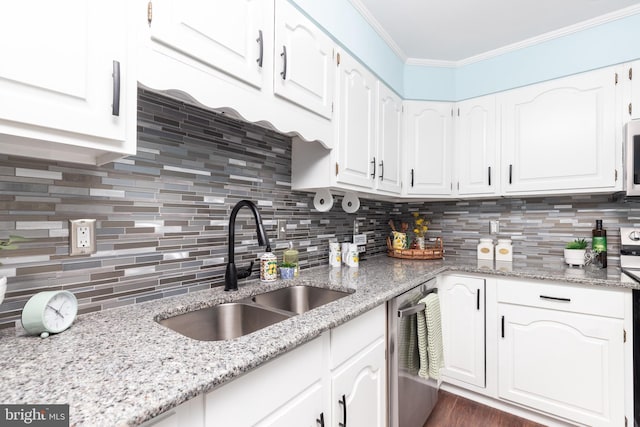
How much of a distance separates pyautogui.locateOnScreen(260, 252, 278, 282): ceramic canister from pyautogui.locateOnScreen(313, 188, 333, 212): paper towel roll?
0.54m

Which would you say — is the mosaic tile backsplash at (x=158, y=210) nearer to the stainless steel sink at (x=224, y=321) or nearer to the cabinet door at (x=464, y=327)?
the stainless steel sink at (x=224, y=321)

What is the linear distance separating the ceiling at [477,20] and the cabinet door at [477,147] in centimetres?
42

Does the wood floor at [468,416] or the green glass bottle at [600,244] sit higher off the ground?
the green glass bottle at [600,244]

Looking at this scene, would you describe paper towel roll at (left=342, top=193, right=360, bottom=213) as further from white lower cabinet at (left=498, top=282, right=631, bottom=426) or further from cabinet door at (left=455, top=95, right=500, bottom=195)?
white lower cabinet at (left=498, top=282, right=631, bottom=426)

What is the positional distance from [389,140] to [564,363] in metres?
1.69

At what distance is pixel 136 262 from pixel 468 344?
2.02 meters

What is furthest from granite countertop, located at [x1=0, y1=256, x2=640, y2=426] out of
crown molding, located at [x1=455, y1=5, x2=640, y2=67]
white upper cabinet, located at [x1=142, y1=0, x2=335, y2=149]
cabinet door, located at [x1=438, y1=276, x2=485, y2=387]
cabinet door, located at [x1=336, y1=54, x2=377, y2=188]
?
crown molding, located at [x1=455, y1=5, x2=640, y2=67]

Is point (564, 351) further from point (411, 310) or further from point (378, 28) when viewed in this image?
point (378, 28)

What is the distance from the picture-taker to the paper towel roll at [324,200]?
193 cm

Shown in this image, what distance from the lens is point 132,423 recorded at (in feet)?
1.62

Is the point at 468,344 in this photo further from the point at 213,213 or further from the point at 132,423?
the point at 132,423

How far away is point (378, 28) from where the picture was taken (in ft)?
6.88

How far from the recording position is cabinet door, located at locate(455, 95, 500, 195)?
7.61ft

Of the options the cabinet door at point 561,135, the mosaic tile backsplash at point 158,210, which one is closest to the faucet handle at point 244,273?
the mosaic tile backsplash at point 158,210
